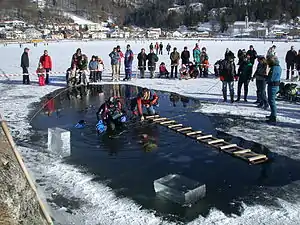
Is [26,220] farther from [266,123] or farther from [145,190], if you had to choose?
[266,123]

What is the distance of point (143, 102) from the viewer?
1184cm

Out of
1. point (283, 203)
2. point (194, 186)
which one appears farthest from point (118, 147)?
point (283, 203)

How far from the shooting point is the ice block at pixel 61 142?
8.67 metres

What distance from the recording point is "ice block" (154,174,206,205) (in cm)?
634

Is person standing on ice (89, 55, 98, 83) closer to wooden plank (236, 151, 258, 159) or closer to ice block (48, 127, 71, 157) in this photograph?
ice block (48, 127, 71, 157)

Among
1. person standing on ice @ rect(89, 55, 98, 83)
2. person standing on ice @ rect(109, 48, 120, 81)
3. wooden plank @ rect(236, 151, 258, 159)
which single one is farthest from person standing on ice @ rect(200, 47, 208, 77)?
wooden plank @ rect(236, 151, 258, 159)

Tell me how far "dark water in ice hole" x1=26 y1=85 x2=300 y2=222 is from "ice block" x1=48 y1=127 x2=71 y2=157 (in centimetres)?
21

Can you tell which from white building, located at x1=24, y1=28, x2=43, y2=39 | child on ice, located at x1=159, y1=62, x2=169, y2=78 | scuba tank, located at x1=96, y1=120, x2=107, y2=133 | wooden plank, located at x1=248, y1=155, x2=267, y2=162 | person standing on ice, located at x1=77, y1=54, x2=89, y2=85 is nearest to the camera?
wooden plank, located at x1=248, y1=155, x2=267, y2=162

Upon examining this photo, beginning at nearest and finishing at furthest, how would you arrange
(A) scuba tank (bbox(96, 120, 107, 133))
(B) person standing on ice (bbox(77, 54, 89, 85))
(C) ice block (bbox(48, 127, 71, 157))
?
(C) ice block (bbox(48, 127, 71, 157)) < (A) scuba tank (bbox(96, 120, 107, 133)) < (B) person standing on ice (bbox(77, 54, 89, 85))

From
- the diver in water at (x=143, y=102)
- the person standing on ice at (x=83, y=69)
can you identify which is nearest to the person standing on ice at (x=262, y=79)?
the diver in water at (x=143, y=102)

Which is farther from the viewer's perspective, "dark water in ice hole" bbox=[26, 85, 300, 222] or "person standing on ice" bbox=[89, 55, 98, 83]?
"person standing on ice" bbox=[89, 55, 98, 83]

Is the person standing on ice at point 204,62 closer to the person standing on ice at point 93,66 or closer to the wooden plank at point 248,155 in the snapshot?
the person standing on ice at point 93,66

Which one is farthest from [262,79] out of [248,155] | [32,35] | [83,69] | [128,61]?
[32,35]

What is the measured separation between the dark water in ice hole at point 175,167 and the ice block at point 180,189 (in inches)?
4.1
